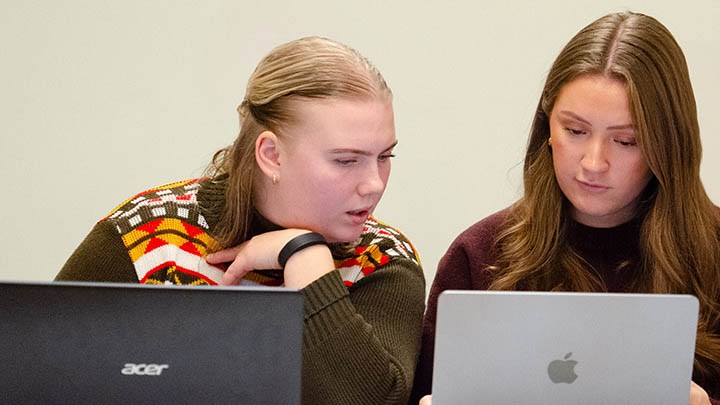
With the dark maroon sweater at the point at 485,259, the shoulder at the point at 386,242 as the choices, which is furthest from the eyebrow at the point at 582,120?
the shoulder at the point at 386,242

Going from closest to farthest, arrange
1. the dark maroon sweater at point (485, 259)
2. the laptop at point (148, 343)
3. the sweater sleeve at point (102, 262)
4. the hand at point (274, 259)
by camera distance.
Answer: the laptop at point (148, 343) → the hand at point (274, 259) → the sweater sleeve at point (102, 262) → the dark maroon sweater at point (485, 259)

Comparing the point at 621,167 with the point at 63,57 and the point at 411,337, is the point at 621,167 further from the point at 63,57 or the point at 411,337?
the point at 63,57

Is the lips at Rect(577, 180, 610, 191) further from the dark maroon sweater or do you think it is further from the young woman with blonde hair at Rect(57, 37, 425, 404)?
the young woman with blonde hair at Rect(57, 37, 425, 404)

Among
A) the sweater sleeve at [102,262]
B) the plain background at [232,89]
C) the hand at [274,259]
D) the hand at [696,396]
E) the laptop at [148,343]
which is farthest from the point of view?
the plain background at [232,89]

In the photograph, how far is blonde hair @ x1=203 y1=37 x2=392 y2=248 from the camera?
143cm

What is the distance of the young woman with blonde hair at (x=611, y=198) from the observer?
1.52m

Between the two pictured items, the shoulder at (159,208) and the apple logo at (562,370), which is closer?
the apple logo at (562,370)

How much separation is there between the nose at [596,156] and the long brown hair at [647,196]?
62 millimetres

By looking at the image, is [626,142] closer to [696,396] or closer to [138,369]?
[696,396]

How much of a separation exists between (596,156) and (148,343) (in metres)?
0.86

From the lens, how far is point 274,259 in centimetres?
142

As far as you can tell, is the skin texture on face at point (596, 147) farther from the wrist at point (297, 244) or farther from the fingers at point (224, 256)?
the fingers at point (224, 256)

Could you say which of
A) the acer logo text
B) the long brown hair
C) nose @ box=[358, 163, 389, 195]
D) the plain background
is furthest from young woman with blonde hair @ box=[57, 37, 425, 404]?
the plain background

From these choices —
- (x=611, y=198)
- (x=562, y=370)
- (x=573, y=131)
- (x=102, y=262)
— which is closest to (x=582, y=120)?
(x=573, y=131)
